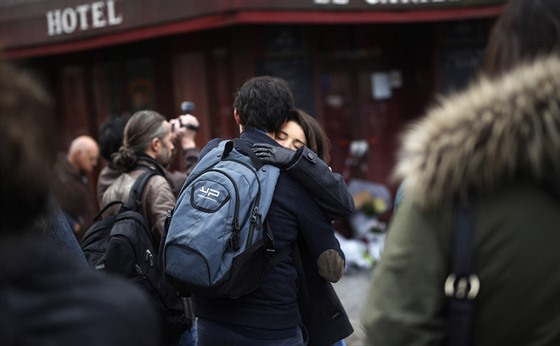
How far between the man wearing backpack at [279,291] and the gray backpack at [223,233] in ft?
0.21

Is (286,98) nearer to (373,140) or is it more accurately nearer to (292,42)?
(292,42)

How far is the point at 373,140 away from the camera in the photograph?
974 cm

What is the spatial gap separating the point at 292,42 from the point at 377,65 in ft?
4.68

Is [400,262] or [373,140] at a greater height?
[400,262]

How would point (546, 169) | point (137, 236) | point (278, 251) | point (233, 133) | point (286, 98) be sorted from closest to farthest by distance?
1. point (546, 169)
2. point (278, 251)
3. point (286, 98)
4. point (137, 236)
5. point (233, 133)

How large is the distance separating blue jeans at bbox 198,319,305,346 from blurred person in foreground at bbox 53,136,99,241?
2.70 meters

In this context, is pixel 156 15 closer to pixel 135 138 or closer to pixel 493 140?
pixel 135 138

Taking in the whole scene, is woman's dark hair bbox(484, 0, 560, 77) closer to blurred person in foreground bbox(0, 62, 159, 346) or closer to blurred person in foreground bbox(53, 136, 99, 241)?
blurred person in foreground bbox(0, 62, 159, 346)

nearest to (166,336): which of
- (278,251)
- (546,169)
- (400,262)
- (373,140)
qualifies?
(278,251)

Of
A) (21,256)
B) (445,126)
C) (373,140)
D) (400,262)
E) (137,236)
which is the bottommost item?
(373,140)

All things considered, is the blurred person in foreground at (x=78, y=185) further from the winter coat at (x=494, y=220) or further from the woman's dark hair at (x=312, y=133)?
the winter coat at (x=494, y=220)

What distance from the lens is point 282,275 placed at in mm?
3086

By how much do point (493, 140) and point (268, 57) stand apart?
23.4 feet

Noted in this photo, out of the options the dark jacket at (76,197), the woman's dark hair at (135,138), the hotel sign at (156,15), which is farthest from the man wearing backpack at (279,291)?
the hotel sign at (156,15)
